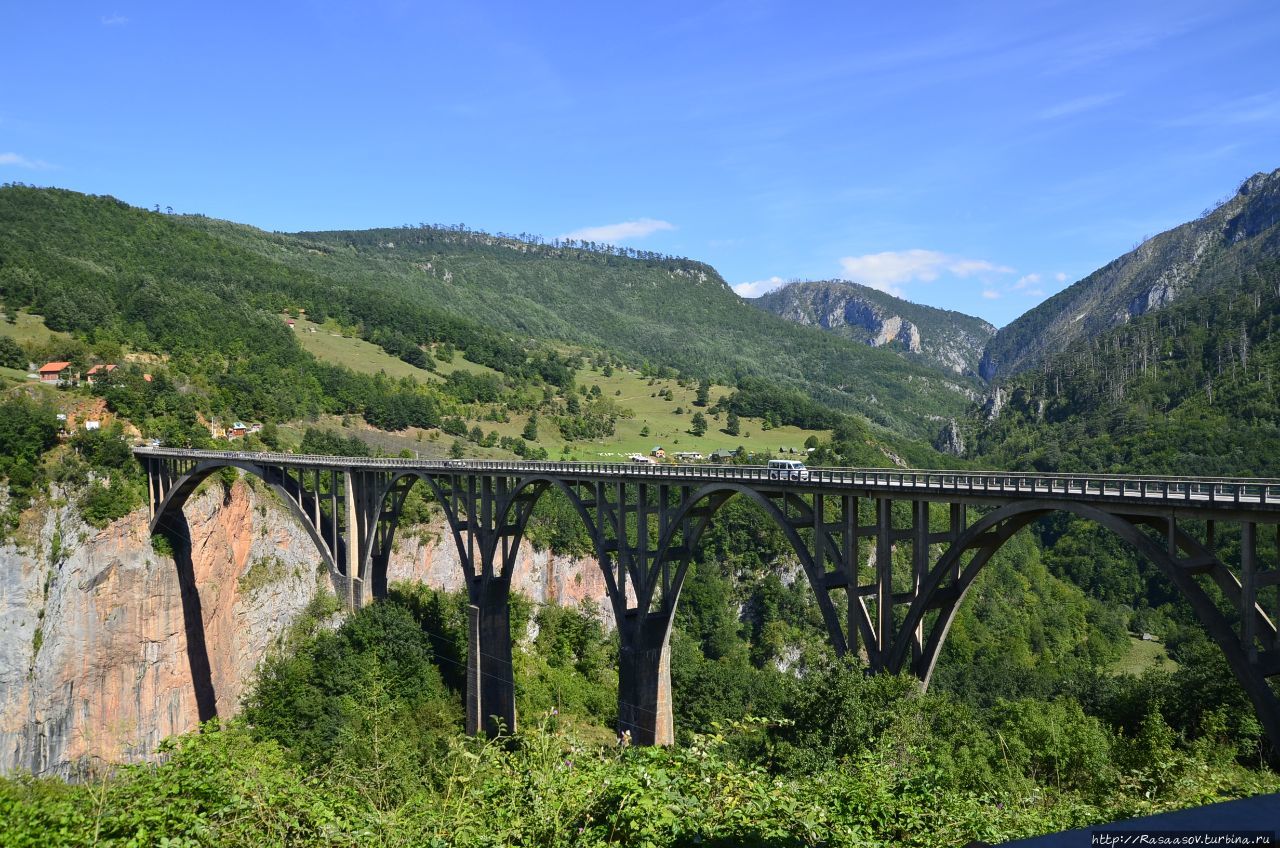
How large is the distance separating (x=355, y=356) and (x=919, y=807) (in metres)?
122

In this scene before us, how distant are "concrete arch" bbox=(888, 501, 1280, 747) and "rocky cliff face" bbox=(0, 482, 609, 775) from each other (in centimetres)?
4469

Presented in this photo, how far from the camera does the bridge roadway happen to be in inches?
661

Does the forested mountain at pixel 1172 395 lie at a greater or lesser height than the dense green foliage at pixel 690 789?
greater

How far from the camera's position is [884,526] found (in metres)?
24.1

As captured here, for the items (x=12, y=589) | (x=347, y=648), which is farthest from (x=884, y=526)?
(x=12, y=589)

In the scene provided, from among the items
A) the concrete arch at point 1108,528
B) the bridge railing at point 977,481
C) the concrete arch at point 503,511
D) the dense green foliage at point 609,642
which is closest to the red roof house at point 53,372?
the dense green foliage at point 609,642

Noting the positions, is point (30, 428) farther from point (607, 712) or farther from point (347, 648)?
point (607, 712)

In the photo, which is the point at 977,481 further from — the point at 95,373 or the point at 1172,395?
the point at 1172,395

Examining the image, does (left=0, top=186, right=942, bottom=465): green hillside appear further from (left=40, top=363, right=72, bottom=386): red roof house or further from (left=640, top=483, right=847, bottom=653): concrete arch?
(left=640, top=483, right=847, bottom=653): concrete arch

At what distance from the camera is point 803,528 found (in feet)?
94.9

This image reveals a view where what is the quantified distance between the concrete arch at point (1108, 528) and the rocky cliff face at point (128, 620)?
147ft

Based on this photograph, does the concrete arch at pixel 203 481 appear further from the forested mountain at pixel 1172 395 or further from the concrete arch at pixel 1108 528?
the forested mountain at pixel 1172 395

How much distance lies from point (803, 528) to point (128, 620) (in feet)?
161

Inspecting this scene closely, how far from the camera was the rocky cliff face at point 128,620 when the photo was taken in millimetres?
51562
